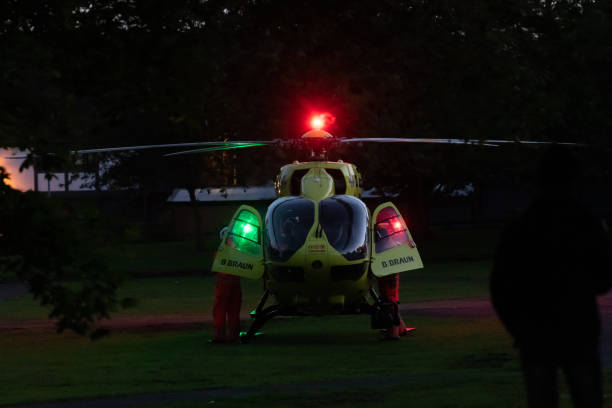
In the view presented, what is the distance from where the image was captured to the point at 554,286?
21.5 feet

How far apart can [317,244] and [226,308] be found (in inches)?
88.2

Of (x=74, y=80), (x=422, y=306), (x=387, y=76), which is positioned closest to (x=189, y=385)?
(x=74, y=80)

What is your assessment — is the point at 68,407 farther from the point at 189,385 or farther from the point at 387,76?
the point at 387,76

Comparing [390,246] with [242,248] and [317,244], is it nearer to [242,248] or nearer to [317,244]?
[317,244]

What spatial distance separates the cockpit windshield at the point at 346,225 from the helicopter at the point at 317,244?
0.01 meters

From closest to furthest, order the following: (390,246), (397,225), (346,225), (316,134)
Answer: (346,225) → (390,246) → (397,225) → (316,134)

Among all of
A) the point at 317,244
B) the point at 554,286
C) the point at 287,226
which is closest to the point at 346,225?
the point at 317,244

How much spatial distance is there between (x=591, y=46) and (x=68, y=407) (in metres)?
33.6

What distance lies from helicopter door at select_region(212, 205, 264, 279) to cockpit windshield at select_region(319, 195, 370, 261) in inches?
46.9

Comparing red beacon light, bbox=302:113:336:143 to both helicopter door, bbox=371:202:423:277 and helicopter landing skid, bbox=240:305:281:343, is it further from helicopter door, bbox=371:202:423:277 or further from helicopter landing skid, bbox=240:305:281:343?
helicopter landing skid, bbox=240:305:281:343

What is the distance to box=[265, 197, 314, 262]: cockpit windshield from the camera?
16562 mm

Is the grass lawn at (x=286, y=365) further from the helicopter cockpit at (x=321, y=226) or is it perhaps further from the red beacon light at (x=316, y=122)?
the red beacon light at (x=316, y=122)

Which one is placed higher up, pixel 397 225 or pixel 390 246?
pixel 397 225

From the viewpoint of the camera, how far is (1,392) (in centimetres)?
1277
